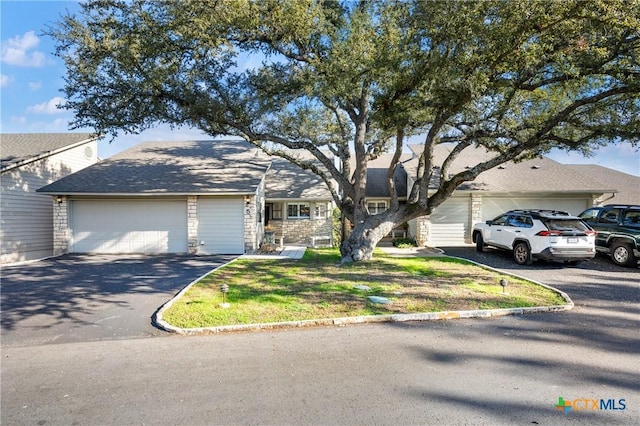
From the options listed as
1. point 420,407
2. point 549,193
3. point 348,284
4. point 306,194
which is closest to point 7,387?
point 420,407

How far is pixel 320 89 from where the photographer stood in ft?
30.4

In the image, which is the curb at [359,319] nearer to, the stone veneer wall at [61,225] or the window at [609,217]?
the window at [609,217]

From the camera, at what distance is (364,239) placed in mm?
11703

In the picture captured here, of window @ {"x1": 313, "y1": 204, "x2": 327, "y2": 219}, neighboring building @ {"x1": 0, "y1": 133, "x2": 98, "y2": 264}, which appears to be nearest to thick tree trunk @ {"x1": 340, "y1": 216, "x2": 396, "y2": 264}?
window @ {"x1": 313, "y1": 204, "x2": 327, "y2": 219}

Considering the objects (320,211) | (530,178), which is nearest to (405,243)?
(320,211)

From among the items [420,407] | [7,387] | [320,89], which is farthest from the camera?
[320,89]

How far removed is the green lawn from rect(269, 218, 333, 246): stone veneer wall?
681 cm

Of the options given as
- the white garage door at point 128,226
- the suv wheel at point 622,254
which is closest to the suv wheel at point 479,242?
the suv wheel at point 622,254

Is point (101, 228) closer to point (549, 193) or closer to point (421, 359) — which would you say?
point (421, 359)

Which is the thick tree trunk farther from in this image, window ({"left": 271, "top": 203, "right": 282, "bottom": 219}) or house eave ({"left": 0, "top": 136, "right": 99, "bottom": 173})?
house eave ({"left": 0, "top": 136, "right": 99, "bottom": 173})

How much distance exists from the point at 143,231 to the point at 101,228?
1.88 m

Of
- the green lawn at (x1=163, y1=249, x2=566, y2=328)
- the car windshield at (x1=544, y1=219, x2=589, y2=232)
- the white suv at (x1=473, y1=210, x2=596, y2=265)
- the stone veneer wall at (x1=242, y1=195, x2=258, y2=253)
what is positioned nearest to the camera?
the green lawn at (x1=163, y1=249, x2=566, y2=328)

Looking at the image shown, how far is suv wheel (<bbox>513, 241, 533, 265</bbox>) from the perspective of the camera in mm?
11010

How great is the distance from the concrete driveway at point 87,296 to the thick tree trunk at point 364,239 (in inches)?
185
